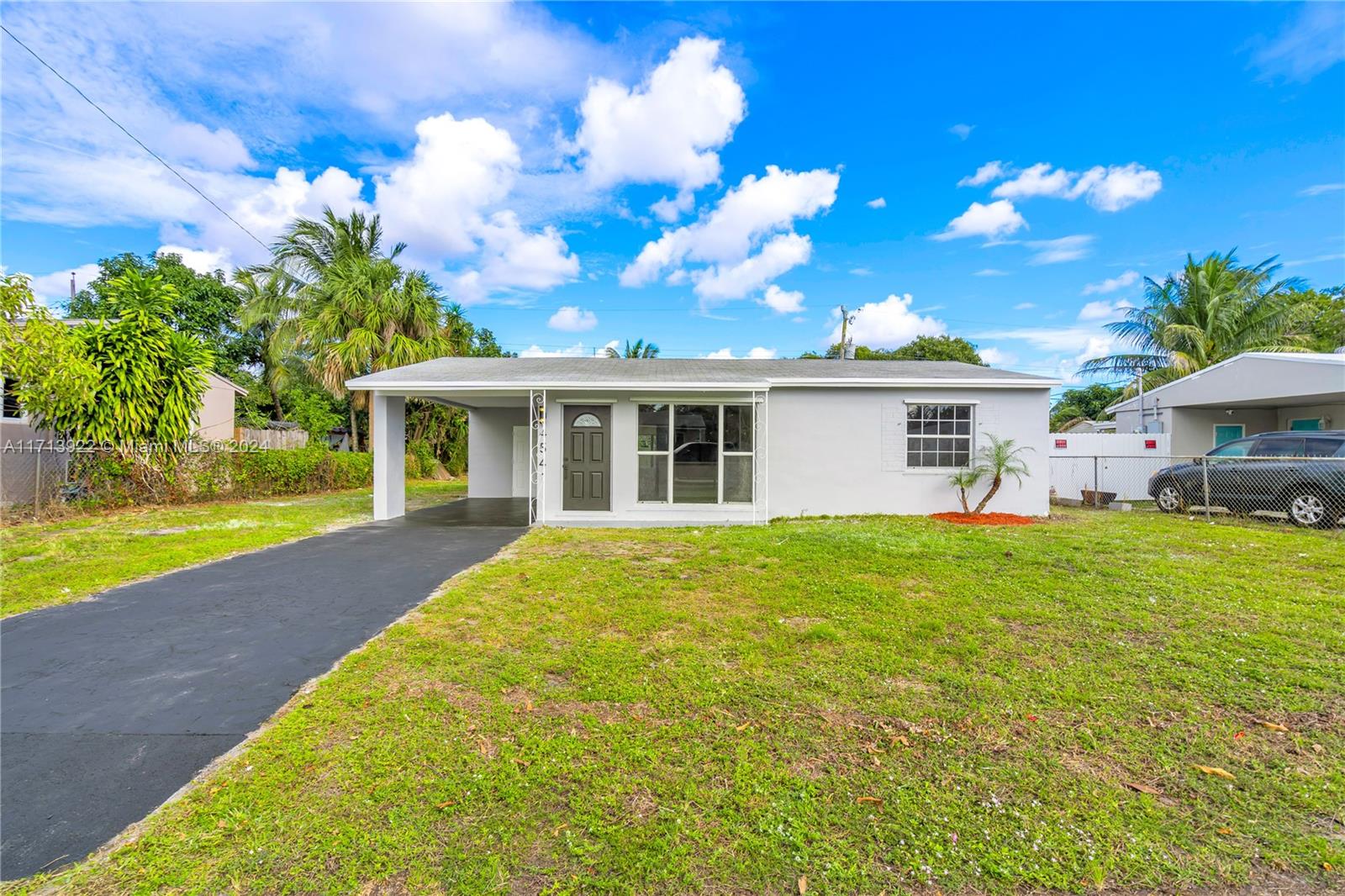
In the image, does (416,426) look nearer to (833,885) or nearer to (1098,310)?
(833,885)

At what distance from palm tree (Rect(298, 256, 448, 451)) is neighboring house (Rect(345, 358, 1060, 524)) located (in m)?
6.70

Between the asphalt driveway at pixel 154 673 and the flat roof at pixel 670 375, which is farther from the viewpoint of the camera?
the flat roof at pixel 670 375

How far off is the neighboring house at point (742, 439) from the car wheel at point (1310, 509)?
11.9ft

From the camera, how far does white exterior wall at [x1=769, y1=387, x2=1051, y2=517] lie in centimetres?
1041

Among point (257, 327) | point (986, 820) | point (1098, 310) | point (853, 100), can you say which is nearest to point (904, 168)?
point (853, 100)

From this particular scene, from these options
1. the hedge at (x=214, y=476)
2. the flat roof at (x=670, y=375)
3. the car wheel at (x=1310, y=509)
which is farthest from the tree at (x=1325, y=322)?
the hedge at (x=214, y=476)

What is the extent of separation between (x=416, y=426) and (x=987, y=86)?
21.8 metres

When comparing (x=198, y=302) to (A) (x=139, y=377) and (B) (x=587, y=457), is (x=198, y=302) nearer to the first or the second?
(A) (x=139, y=377)

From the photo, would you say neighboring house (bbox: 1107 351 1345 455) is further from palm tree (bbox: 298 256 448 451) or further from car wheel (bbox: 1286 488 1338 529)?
palm tree (bbox: 298 256 448 451)

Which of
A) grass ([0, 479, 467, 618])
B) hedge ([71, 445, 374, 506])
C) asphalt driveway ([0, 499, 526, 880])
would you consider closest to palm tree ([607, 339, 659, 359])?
hedge ([71, 445, 374, 506])

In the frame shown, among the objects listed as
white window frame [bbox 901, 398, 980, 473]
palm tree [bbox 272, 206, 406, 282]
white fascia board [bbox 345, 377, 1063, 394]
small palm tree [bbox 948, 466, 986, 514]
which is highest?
palm tree [bbox 272, 206, 406, 282]

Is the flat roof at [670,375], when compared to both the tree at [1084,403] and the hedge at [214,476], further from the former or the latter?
the tree at [1084,403]

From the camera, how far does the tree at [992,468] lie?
10023mm

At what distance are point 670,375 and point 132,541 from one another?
8.73m
